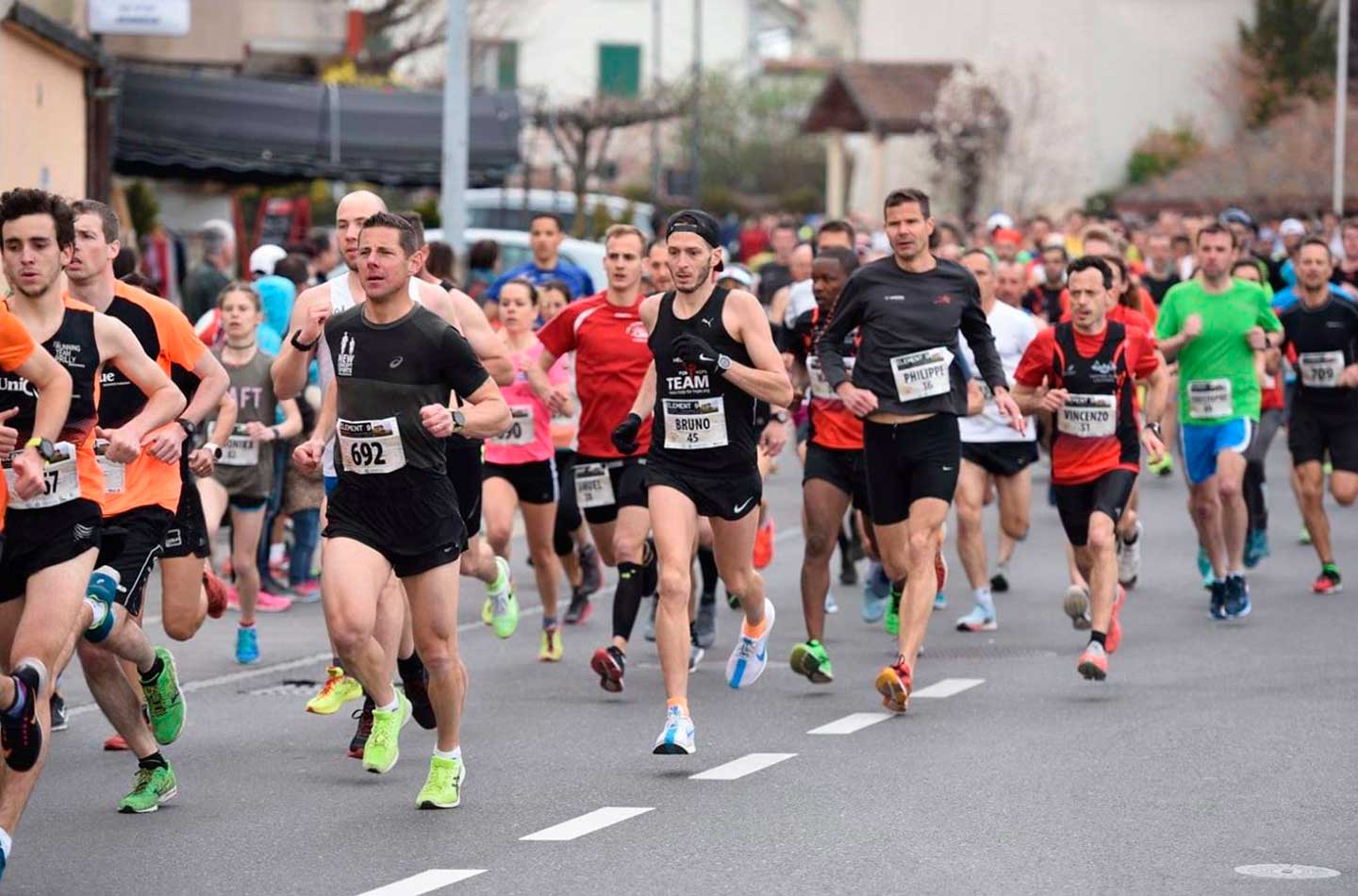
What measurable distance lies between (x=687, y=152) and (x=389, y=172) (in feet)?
175

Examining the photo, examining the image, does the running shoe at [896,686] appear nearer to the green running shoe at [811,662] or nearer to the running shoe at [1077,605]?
the green running shoe at [811,662]

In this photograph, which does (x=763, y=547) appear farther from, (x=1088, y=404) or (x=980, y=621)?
(x=1088, y=404)

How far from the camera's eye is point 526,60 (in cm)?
8938

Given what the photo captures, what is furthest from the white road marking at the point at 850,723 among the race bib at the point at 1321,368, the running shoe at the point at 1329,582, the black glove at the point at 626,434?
the race bib at the point at 1321,368

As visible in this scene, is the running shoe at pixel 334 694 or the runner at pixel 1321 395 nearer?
the running shoe at pixel 334 694

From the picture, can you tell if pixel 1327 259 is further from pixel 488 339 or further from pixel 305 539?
pixel 488 339

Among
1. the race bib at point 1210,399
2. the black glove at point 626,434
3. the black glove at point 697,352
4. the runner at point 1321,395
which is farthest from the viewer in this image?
the runner at point 1321,395

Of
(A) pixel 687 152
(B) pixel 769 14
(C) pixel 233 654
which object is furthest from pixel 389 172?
(B) pixel 769 14

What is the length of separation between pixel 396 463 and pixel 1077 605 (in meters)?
4.99

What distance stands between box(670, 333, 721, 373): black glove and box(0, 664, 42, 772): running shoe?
11.1ft

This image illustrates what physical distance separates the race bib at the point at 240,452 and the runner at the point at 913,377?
3.27 meters

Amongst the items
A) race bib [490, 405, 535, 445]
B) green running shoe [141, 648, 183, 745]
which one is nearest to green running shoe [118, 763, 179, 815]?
green running shoe [141, 648, 183, 745]

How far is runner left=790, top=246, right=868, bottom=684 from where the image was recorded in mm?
11828

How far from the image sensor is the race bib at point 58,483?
763cm
